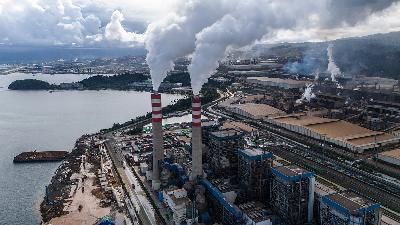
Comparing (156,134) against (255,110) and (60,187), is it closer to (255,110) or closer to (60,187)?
(60,187)

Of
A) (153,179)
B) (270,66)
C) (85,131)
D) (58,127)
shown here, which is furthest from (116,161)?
(270,66)

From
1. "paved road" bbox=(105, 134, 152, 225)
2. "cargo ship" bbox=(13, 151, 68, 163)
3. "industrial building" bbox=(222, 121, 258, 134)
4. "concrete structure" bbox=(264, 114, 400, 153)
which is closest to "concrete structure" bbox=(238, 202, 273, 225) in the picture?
"paved road" bbox=(105, 134, 152, 225)

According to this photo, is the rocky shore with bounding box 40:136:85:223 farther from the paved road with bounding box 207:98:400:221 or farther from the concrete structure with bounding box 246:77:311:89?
the concrete structure with bounding box 246:77:311:89

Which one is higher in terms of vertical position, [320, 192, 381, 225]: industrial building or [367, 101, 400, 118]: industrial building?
[367, 101, 400, 118]: industrial building

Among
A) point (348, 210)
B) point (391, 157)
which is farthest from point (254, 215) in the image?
point (391, 157)

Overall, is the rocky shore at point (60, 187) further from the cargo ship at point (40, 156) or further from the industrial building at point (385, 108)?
the industrial building at point (385, 108)

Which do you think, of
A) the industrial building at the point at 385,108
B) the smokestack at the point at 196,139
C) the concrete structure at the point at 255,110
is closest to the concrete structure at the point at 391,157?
the smokestack at the point at 196,139

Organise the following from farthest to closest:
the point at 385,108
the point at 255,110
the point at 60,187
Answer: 1. the point at 255,110
2. the point at 385,108
3. the point at 60,187
